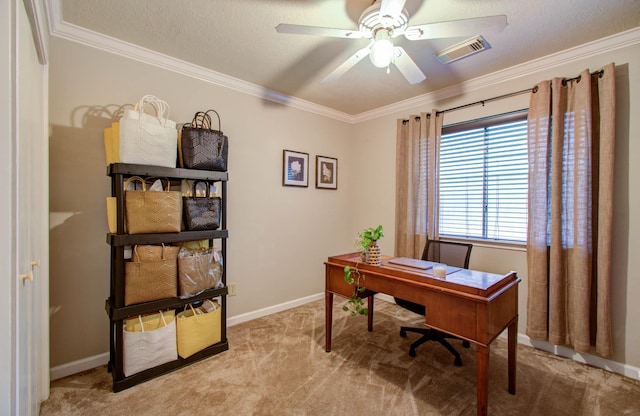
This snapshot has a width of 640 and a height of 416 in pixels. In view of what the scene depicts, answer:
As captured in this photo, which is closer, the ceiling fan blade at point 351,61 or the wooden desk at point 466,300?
the wooden desk at point 466,300

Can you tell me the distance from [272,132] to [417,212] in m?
1.84

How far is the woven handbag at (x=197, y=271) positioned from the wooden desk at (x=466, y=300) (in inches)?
44.4

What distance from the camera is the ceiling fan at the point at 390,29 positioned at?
4.76ft

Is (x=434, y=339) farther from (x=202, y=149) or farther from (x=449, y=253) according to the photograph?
(x=202, y=149)

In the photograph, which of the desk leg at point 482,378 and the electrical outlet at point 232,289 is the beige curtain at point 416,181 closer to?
the desk leg at point 482,378

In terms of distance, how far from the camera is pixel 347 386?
1.97 metres

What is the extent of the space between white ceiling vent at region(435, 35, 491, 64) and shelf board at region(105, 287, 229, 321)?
8.72 ft

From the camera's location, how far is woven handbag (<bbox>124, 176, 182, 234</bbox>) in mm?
1912

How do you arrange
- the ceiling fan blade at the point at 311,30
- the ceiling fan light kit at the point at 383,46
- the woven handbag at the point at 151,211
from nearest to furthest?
the ceiling fan blade at the point at 311,30 < the ceiling fan light kit at the point at 383,46 < the woven handbag at the point at 151,211

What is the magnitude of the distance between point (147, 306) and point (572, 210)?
320 centimetres

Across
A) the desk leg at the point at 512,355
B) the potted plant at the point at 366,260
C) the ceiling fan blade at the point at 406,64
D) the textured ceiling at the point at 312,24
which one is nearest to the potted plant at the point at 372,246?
the potted plant at the point at 366,260

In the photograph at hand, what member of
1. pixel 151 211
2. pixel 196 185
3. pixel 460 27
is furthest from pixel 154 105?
pixel 460 27

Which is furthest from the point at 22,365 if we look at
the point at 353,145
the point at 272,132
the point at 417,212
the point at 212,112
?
the point at 353,145

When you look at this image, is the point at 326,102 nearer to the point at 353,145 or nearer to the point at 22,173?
the point at 353,145
